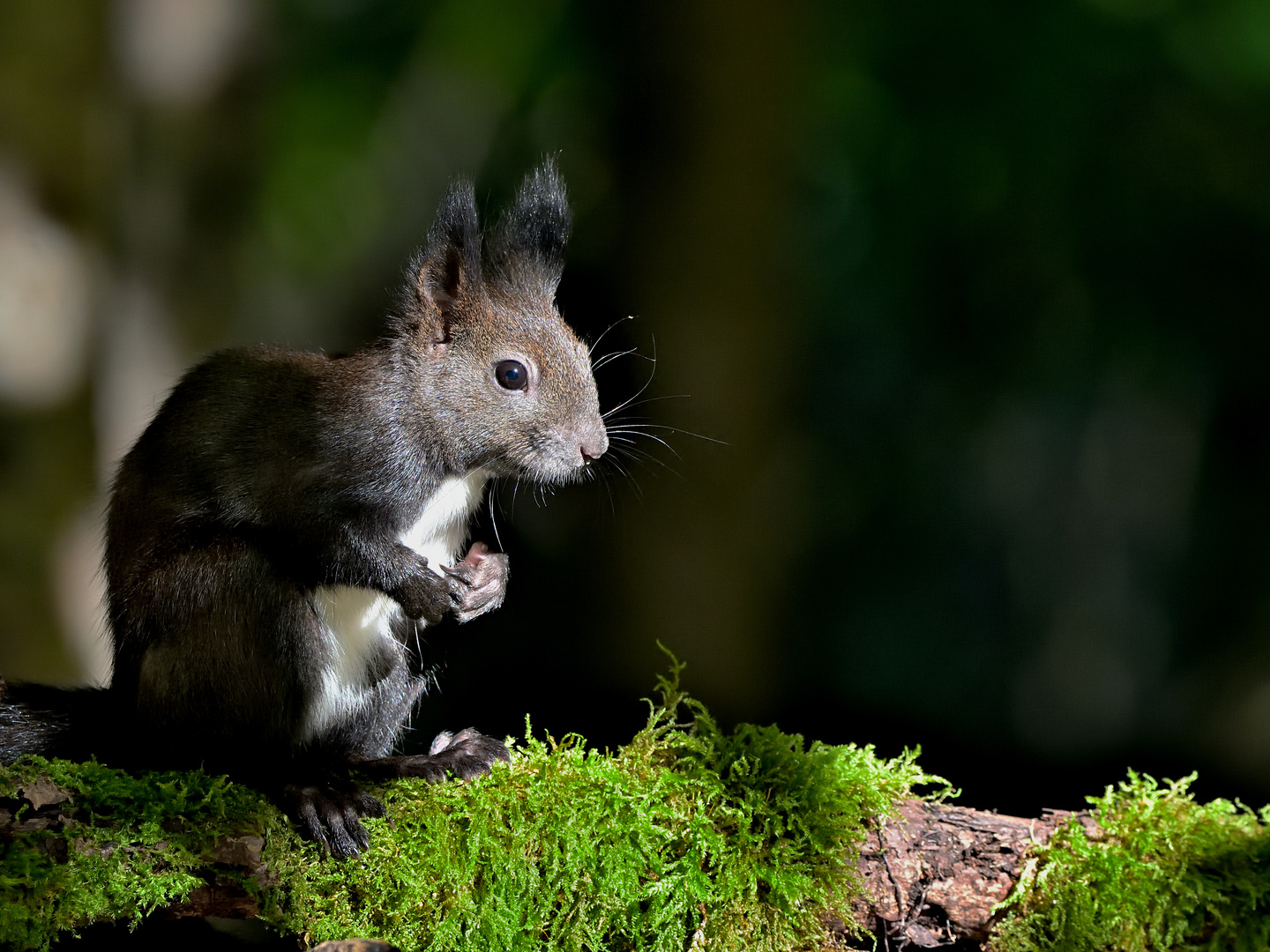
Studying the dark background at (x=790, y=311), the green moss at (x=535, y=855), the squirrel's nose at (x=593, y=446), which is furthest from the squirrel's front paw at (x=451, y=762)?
the dark background at (x=790, y=311)

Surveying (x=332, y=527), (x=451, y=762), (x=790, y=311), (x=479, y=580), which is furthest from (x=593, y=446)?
(x=790, y=311)

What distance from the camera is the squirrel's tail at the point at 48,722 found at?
2.65 meters

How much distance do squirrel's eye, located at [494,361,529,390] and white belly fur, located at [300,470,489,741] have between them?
270 millimetres

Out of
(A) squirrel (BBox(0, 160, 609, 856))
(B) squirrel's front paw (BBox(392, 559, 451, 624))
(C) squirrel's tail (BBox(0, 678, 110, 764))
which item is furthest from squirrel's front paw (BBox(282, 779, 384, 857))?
(C) squirrel's tail (BBox(0, 678, 110, 764))

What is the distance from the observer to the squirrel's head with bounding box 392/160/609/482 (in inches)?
118

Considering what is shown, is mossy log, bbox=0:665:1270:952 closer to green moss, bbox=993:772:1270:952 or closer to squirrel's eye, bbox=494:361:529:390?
green moss, bbox=993:772:1270:952

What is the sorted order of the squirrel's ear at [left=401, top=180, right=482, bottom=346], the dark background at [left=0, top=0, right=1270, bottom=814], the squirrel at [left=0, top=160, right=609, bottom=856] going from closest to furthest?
1. the squirrel at [left=0, top=160, right=609, bottom=856]
2. the squirrel's ear at [left=401, top=180, right=482, bottom=346]
3. the dark background at [left=0, top=0, right=1270, bottom=814]

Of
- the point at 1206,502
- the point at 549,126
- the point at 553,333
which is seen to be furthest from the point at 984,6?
the point at 553,333

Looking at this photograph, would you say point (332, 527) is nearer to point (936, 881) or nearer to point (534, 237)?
point (534, 237)

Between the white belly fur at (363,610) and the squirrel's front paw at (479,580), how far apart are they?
7 cm

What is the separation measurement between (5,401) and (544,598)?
8.54ft

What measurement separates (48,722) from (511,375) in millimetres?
1415

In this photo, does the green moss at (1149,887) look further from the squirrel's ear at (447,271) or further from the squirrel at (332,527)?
the squirrel's ear at (447,271)

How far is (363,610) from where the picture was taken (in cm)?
302
